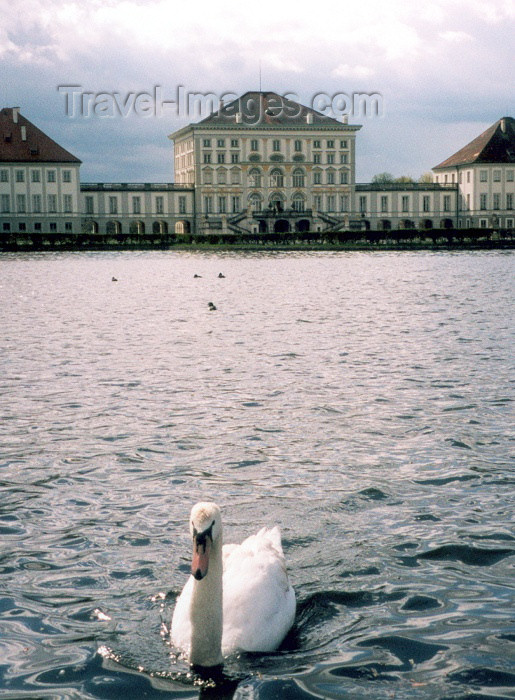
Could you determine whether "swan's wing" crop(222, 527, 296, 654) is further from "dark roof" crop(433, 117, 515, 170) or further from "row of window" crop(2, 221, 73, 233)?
"dark roof" crop(433, 117, 515, 170)

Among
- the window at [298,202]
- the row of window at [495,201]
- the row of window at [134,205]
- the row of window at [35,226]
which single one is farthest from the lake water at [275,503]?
the row of window at [495,201]

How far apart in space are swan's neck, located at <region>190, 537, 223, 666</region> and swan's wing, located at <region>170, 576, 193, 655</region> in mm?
288

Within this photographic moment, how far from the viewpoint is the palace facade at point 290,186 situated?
120 meters

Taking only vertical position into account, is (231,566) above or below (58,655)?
above

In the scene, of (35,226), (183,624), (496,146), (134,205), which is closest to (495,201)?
(496,146)

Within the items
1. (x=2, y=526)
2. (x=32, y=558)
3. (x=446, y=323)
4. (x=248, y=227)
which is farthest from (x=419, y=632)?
(x=248, y=227)

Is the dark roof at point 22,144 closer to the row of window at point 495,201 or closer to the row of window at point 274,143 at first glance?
the row of window at point 274,143

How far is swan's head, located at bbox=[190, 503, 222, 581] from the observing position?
4621 mm

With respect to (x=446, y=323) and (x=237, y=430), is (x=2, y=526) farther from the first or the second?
(x=446, y=323)

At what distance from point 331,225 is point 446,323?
95.4m

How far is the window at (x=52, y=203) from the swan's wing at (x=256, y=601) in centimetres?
11127

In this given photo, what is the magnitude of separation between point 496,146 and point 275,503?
405 feet

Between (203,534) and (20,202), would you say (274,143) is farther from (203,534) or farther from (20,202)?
(203,534)

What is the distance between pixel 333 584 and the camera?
6.25 meters
